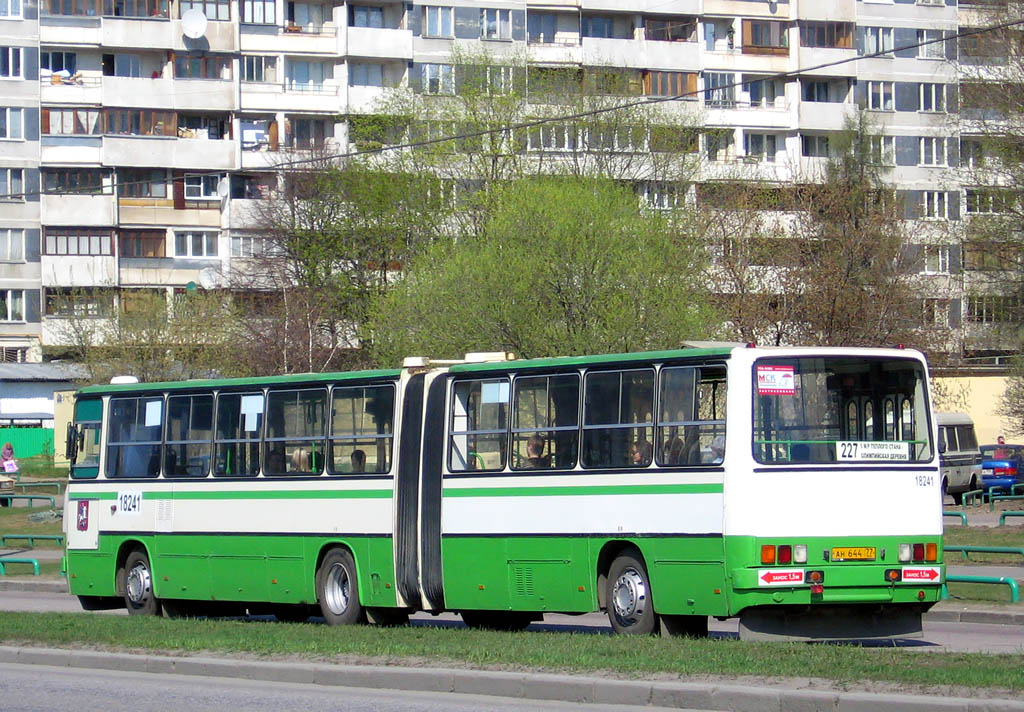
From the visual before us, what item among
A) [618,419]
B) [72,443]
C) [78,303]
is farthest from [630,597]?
[78,303]

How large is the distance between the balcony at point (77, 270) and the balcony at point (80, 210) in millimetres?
1539

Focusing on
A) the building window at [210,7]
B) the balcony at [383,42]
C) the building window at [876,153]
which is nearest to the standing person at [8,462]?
the building window at [210,7]

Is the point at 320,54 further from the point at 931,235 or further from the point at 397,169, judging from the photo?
the point at 931,235

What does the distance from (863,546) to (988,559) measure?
12209mm

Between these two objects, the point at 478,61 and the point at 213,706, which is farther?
the point at 478,61

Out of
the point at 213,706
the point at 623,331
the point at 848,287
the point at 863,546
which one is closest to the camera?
the point at 213,706

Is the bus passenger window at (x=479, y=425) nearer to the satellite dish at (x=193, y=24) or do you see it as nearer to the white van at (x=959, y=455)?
the white van at (x=959, y=455)

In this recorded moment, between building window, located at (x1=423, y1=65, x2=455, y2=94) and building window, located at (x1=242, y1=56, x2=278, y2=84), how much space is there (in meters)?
6.79

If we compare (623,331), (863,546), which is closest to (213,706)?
(863,546)

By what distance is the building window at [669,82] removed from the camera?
3051 inches

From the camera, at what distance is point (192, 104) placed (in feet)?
240

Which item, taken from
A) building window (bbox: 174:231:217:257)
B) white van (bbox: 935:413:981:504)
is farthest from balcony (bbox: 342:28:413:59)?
white van (bbox: 935:413:981:504)

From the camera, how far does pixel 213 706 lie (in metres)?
12.3

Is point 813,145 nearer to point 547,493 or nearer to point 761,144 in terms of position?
point 761,144
